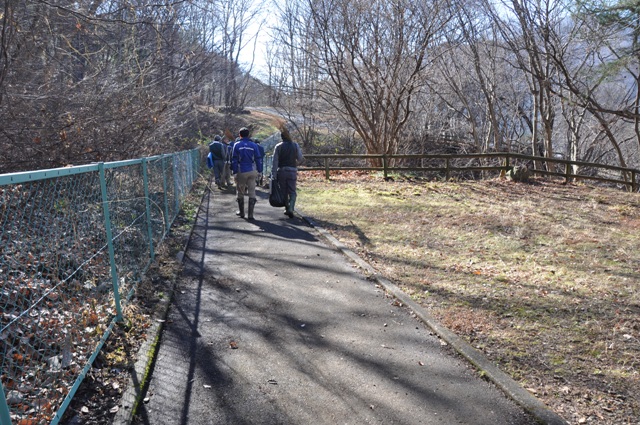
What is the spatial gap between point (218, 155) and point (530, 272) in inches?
487

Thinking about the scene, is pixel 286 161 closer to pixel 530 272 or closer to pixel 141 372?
pixel 530 272

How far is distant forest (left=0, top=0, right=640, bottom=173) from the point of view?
8305 mm

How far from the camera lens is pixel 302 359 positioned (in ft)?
14.5

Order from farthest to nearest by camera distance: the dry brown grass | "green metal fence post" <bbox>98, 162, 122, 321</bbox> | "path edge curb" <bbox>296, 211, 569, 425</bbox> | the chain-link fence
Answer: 1. "green metal fence post" <bbox>98, 162, 122, 321</bbox>
2. the dry brown grass
3. "path edge curb" <bbox>296, 211, 569, 425</bbox>
4. the chain-link fence

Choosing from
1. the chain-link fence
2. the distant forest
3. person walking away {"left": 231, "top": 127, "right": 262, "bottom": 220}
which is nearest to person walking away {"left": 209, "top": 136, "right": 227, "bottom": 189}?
the distant forest

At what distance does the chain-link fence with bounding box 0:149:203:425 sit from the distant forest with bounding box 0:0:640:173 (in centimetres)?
388

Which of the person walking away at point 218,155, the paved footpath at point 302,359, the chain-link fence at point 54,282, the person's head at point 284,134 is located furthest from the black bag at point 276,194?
the person walking away at point 218,155

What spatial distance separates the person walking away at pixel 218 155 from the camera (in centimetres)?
1681

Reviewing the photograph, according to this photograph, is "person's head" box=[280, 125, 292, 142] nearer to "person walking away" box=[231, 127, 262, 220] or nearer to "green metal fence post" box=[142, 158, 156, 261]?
"person walking away" box=[231, 127, 262, 220]

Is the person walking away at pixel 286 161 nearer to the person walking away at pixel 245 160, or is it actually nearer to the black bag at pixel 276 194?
the black bag at pixel 276 194

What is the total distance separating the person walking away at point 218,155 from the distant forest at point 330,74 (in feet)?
4.91

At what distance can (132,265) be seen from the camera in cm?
585

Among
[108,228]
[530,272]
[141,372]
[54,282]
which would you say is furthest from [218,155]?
[54,282]

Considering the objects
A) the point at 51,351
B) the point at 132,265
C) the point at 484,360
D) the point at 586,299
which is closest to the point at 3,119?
the point at 132,265
